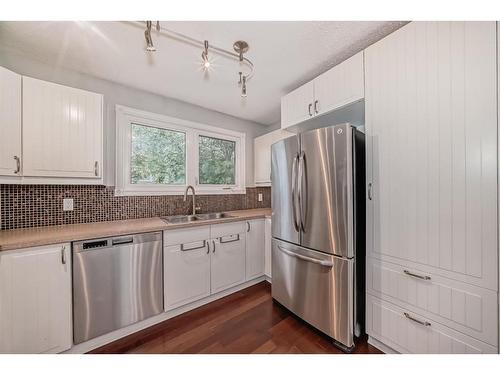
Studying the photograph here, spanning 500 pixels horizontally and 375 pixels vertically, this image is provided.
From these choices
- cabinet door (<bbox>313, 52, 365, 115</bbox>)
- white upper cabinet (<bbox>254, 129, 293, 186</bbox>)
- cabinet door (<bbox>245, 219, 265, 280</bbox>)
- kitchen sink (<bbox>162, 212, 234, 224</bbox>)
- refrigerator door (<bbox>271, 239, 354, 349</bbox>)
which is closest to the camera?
refrigerator door (<bbox>271, 239, 354, 349</bbox>)

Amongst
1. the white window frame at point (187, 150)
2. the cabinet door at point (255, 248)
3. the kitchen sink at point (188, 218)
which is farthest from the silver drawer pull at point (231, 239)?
the white window frame at point (187, 150)

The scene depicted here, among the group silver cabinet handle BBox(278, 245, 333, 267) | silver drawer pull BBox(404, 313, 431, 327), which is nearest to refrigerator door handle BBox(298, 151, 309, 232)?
silver cabinet handle BBox(278, 245, 333, 267)

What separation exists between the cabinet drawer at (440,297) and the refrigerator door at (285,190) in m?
0.65

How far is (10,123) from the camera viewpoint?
1.34 m

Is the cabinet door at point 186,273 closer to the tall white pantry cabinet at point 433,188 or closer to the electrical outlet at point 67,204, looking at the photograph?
the electrical outlet at point 67,204

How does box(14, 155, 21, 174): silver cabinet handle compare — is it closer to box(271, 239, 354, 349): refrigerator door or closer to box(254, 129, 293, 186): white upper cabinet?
box(271, 239, 354, 349): refrigerator door

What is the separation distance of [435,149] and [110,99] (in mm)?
2716

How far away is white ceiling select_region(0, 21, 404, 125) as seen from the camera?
1360 millimetres

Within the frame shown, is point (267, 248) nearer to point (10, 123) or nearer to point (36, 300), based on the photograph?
point (36, 300)

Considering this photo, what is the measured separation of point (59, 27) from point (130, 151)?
107 cm

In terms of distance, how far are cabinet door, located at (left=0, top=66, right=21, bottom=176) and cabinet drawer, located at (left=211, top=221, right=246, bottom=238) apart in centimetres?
153

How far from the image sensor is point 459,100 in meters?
1.04
